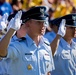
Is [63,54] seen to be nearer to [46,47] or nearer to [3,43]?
[46,47]

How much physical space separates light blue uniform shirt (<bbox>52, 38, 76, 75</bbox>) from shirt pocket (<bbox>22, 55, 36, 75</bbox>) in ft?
4.25

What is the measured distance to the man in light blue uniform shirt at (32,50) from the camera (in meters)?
4.37

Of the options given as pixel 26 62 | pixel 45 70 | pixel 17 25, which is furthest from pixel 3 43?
pixel 45 70

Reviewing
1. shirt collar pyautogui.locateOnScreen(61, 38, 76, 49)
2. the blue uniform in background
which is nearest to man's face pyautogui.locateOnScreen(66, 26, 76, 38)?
shirt collar pyautogui.locateOnScreen(61, 38, 76, 49)

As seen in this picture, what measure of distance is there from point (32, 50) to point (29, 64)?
19cm

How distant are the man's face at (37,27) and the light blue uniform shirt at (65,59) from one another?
1172 millimetres

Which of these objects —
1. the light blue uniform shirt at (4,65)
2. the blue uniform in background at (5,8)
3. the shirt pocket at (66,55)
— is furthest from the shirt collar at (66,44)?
the blue uniform in background at (5,8)

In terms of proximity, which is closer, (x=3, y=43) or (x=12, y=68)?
(x=3, y=43)

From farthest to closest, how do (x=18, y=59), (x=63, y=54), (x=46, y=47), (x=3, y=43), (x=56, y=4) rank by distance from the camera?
(x=56, y=4) < (x=63, y=54) < (x=46, y=47) < (x=18, y=59) < (x=3, y=43)

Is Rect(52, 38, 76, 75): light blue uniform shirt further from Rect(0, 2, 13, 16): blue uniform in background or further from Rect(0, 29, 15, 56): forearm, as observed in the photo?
Rect(0, 2, 13, 16): blue uniform in background

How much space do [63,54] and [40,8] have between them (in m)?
1.16

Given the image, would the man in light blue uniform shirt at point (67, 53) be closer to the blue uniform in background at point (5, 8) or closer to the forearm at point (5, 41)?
the forearm at point (5, 41)

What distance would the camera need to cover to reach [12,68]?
4.38 metres

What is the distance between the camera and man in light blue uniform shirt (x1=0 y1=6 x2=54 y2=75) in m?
4.37
